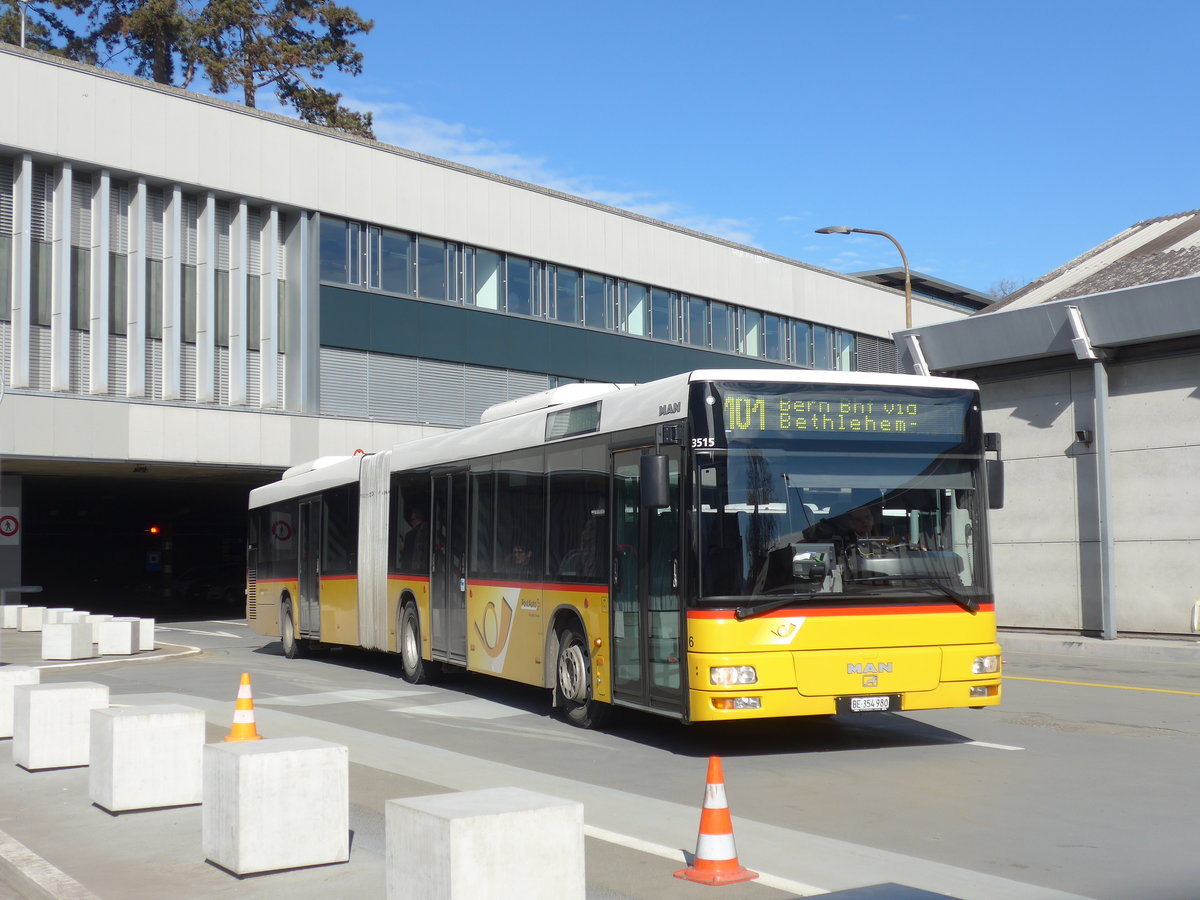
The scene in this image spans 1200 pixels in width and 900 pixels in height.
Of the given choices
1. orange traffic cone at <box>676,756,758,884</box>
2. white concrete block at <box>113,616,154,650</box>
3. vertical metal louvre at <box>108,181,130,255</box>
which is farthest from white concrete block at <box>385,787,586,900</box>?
vertical metal louvre at <box>108,181,130,255</box>

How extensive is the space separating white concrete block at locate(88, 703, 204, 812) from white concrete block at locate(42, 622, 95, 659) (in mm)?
14748

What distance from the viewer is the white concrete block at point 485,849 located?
520cm

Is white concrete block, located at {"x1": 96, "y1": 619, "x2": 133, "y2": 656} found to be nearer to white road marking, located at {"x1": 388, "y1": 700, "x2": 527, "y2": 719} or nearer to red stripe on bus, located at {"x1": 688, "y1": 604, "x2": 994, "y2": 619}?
white road marking, located at {"x1": 388, "y1": 700, "x2": 527, "y2": 719}

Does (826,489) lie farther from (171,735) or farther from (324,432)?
(324,432)

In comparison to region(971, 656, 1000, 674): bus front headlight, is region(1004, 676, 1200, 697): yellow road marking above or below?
below

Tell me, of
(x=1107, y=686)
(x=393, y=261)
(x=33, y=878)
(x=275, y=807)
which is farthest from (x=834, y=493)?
(x=393, y=261)

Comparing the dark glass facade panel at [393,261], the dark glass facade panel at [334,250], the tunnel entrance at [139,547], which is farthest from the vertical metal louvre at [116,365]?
the tunnel entrance at [139,547]

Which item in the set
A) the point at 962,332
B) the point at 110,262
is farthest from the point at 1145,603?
the point at 110,262

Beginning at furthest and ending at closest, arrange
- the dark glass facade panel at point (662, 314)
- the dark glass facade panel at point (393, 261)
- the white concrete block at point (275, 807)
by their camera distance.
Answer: the dark glass facade panel at point (662, 314) < the dark glass facade panel at point (393, 261) < the white concrete block at point (275, 807)

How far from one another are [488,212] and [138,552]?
33636 millimetres

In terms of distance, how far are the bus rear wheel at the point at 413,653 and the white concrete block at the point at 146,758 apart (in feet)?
27.3

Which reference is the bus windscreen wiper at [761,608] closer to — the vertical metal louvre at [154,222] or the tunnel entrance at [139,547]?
the vertical metal louvre at [154,222]

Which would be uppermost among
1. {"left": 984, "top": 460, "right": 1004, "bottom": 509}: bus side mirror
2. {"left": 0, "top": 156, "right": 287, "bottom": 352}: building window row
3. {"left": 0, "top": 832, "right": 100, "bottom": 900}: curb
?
{"left": 0, "top": 156, "right": 287, "bottom": 352}: building window row

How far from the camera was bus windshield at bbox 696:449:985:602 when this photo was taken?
10.5 meters
